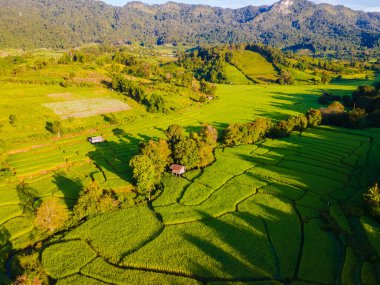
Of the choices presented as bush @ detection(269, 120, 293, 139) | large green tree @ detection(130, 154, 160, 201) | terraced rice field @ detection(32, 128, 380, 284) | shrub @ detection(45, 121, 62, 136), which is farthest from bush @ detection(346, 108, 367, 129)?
shrub @ detection(45, 121, 62, 136)

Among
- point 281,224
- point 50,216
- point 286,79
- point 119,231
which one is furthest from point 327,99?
point 50,216

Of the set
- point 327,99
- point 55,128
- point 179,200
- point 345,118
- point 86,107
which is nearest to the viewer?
point 179,200

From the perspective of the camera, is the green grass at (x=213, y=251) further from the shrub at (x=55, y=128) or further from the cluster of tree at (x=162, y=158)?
the shrub at (x=55, y=128)

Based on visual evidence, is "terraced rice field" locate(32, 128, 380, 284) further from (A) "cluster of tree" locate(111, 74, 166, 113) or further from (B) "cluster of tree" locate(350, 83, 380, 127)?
(A) "cluster of tree" locate(111, 74, 166, 113)

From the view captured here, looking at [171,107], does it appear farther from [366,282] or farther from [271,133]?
[366,282]

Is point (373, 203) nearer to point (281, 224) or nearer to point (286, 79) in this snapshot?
point (281, 224)

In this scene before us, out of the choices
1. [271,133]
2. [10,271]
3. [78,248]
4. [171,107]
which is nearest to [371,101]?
[271,133]
